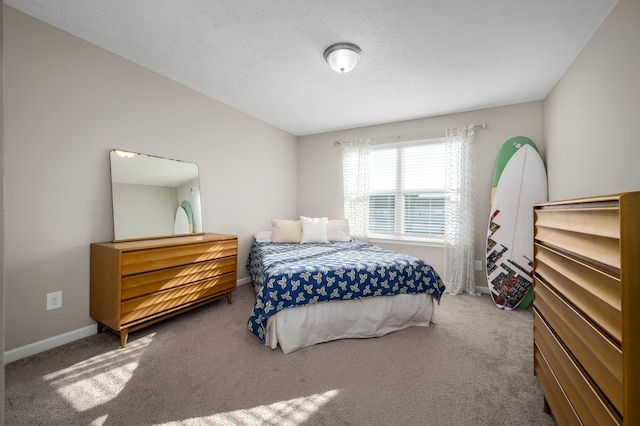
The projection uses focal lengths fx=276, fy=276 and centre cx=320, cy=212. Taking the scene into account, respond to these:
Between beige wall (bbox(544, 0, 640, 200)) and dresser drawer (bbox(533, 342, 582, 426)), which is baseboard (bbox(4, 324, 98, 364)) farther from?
beige wall (bbox(544, 0, 640, 200))

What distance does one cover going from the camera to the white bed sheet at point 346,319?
85.9 inches

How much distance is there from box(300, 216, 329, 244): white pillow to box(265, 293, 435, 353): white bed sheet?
60.5 inches

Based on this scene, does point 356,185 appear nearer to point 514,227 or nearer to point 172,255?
point 514,227

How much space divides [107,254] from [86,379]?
2.80 ft

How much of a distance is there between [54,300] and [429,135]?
4429 mm

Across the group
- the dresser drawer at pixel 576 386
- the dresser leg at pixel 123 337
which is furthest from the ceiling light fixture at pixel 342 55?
the dresser leg at pixel 123 337

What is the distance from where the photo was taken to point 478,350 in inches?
86.1

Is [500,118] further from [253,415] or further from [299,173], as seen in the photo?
[253,415]

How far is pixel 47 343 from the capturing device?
6.86ft

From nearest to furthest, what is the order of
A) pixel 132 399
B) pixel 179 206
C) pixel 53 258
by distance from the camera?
1. pixel 132 399
2. pixel 53 258
3. pixel 179 206

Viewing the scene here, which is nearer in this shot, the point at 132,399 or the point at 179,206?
the point at 132,399

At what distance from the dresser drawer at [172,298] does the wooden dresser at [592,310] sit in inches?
106

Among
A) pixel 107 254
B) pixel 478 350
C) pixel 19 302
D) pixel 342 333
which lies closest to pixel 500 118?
pixel 478 350

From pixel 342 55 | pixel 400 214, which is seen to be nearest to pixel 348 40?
pixel 342 55
